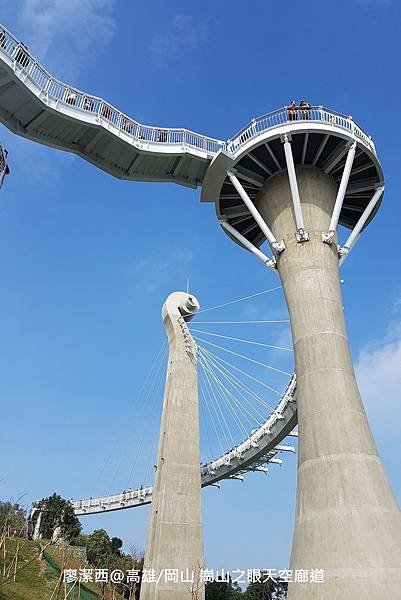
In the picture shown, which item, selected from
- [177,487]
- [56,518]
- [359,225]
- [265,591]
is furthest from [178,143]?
[265,591]

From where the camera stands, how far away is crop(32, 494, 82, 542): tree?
4414 centimetres

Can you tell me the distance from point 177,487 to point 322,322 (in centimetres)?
921

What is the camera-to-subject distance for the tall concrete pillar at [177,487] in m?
20.3

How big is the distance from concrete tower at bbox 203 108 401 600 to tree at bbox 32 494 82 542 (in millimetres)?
31060

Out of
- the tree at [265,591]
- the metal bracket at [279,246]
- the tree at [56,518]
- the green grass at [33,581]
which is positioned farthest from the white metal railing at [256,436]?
the tree at [265,591]

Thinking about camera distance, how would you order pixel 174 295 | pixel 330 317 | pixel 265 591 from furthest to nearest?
pixel 265 591, pixel 174 295, pixel 330 317

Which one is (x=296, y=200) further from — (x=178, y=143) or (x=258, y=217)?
(x=178, y=143)

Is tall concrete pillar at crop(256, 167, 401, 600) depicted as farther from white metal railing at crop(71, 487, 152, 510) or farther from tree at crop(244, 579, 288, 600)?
tree at crop(244, 579, 288, 600)

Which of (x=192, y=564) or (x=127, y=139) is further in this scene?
(x=127, y=139)

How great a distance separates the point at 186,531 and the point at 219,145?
1696cm

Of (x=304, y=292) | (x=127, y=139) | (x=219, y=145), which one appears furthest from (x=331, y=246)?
(x=127, y=139)

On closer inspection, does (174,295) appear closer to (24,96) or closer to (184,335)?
(184,335)

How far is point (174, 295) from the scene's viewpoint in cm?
2736

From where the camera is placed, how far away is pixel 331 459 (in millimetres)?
16453
